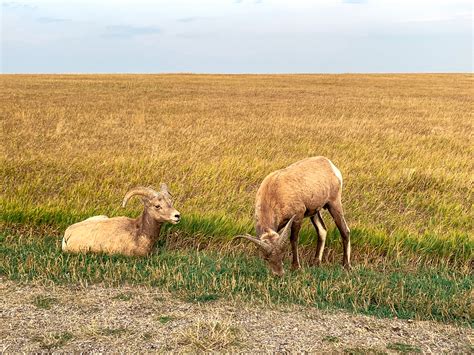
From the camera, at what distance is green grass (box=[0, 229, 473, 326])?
653 cm

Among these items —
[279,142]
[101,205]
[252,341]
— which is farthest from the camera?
[279,142]

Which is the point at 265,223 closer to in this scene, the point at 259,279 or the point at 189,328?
the point at 259,279

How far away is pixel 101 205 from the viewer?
11.0 meters

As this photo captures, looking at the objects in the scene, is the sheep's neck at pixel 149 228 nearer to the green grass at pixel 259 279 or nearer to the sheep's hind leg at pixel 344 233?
the green grass at pixel 259 279

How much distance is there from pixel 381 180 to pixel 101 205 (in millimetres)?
6933

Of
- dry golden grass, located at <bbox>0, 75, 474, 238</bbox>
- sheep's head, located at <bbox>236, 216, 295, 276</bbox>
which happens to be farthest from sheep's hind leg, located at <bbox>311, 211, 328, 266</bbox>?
sheep's head, located at <bbox>236, 216, 295, 276</bbox>

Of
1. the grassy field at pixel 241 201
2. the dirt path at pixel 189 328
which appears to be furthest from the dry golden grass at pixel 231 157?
the dirt path at pixel 189 328

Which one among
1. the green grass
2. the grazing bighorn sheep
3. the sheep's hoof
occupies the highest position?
the grazing bighorn sheep

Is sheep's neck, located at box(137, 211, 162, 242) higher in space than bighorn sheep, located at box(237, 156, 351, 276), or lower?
lower

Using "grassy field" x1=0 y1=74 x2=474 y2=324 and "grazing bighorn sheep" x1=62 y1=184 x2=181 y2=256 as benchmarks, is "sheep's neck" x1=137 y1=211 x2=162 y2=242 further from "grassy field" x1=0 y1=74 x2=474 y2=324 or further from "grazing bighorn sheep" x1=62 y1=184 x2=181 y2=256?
"grassy field" x1=0 y1=74 x2=474 y2=324

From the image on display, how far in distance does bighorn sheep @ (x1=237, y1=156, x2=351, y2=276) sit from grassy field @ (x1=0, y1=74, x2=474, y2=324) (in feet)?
1.70

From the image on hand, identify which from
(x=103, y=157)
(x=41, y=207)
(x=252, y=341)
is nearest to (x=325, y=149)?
(x=103, y=157)

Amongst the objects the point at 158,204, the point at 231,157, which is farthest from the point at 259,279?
the point at 231,157

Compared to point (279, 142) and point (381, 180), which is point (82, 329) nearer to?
point (381, 180)
